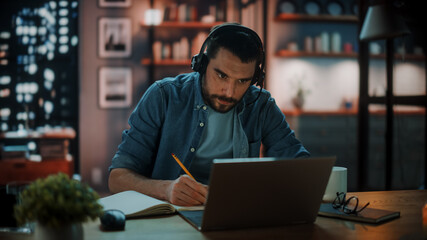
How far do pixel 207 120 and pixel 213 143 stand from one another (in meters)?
0.10

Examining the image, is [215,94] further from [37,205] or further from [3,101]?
[3,101]

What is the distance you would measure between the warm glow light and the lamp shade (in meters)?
2.65

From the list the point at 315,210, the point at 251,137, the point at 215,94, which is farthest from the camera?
the point at 251,137

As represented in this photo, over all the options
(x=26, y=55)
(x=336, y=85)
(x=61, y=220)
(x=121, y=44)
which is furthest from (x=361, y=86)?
(x=26, y=55)

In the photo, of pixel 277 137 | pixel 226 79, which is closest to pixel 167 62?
pixel 277 137

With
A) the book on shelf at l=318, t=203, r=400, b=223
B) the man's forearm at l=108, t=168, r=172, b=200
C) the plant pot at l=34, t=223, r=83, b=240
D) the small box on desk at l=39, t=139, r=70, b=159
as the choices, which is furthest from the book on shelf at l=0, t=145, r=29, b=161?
the plant pot at l=34, t=223, r=83, b=240

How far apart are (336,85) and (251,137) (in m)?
3.94

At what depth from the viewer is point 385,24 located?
116 inches

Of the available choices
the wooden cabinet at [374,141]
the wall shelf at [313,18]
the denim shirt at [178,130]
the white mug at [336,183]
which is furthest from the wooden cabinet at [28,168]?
the white mug at [336,183]

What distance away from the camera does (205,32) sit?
5105mm

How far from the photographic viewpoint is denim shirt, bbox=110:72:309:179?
1575mm

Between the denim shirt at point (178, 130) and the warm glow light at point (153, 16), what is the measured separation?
338cm

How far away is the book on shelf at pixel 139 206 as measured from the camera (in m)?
1.05

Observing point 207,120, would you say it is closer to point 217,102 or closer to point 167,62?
point 217,102
